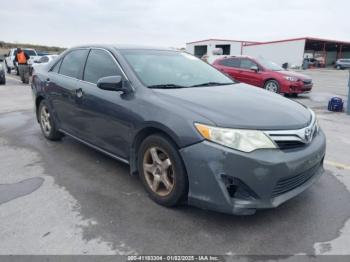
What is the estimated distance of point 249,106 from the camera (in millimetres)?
2943

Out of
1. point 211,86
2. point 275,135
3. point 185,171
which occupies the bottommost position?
point 185,171

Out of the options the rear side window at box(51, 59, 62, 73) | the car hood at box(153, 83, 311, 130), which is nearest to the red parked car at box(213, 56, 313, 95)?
the rear side window at box(51, 59, 62, 73)

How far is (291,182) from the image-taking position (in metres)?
2.68

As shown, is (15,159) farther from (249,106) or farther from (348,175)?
(348,175)

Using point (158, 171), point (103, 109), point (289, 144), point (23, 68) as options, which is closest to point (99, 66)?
point (103, 109)

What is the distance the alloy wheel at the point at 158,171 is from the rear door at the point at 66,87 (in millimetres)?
1517

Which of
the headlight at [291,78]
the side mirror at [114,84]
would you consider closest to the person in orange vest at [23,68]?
the headlight at [291,78]

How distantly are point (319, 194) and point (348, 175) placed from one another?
846mm

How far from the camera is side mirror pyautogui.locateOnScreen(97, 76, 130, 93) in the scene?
3230 millimetres

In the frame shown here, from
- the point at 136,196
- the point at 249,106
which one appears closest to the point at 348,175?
the point at 249,106

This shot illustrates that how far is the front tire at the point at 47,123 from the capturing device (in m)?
4.98

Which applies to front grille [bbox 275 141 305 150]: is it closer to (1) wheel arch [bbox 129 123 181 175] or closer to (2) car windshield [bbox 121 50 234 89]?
(1) wheel arch [bbox 129 123 181 175]

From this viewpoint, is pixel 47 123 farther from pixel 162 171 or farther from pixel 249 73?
pixel 249 73

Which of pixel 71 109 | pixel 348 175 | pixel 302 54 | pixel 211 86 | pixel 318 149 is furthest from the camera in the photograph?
pixel 302 54
